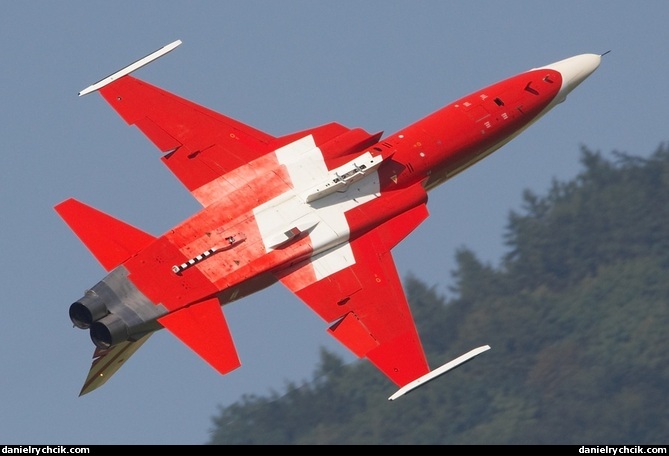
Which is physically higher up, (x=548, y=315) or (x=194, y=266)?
(x=194, y=266)

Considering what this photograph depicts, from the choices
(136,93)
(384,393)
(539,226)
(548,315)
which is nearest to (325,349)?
(384,393)

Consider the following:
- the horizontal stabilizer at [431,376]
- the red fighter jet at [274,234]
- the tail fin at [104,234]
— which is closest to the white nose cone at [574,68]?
the red fighter jet at [274,234]

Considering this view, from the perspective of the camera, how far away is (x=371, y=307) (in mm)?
52469

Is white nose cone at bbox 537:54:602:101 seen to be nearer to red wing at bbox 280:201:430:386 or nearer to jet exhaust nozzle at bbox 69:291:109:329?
red wing at bbox 280:201:430:386

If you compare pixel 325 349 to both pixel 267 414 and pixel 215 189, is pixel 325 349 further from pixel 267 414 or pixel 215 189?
pixel 215 189

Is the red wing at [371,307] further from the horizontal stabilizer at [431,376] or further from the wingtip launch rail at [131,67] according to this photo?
the wingtip launch rail at [131,67]

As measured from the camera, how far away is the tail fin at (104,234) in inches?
2047

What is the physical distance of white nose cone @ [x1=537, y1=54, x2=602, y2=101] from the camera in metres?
59.7

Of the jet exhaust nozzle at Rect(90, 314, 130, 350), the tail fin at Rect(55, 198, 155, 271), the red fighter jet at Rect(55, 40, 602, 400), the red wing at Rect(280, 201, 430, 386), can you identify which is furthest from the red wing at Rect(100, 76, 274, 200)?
the jet exhaust nozzle at Rect(90, 314, 130, 350)

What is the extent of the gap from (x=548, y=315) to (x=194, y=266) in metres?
79.3

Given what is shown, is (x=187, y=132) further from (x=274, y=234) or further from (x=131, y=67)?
(x=274, y=234)

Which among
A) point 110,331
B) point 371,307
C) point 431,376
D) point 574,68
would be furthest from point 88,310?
point 574,68
